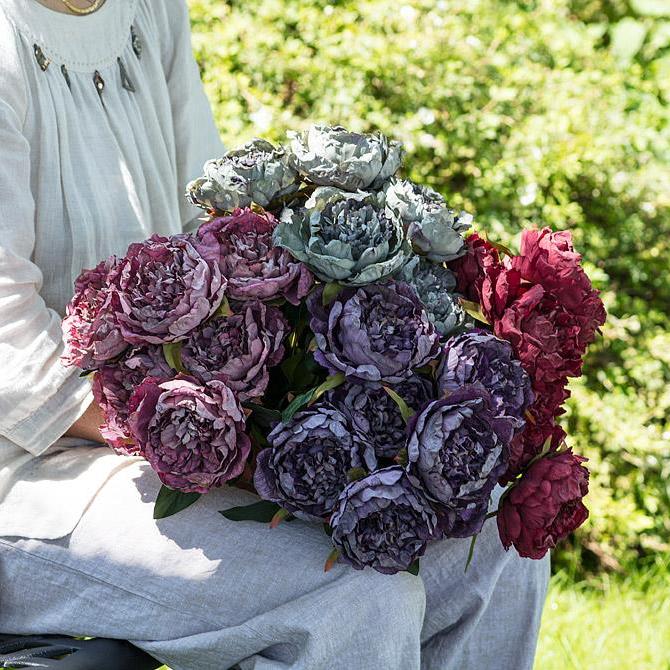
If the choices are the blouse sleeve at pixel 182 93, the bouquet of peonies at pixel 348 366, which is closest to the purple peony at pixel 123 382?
the bouquet of peonies at pixel 348 366

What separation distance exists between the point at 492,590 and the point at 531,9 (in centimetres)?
286

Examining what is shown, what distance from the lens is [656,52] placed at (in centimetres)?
386

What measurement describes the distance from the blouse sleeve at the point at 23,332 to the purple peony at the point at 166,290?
0.24 metres

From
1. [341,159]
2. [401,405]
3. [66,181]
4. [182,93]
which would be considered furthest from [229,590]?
[182,93]

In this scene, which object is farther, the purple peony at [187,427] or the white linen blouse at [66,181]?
the white linen blouse at [66,181]

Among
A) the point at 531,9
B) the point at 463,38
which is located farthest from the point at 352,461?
the point at 531,9

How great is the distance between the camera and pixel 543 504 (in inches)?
49.9

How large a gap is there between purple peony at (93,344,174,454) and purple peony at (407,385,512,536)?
339 millimetres

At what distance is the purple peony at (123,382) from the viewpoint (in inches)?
51.0

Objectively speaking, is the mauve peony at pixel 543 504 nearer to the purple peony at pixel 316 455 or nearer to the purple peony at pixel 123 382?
the purple peony at pixel 316 455

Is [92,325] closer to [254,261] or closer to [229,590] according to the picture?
[254,261]

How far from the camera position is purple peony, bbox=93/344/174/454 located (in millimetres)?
1296

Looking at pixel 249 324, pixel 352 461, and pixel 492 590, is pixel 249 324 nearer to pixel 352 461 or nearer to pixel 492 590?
pixel 352 461

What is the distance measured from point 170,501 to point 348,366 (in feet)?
1.12
